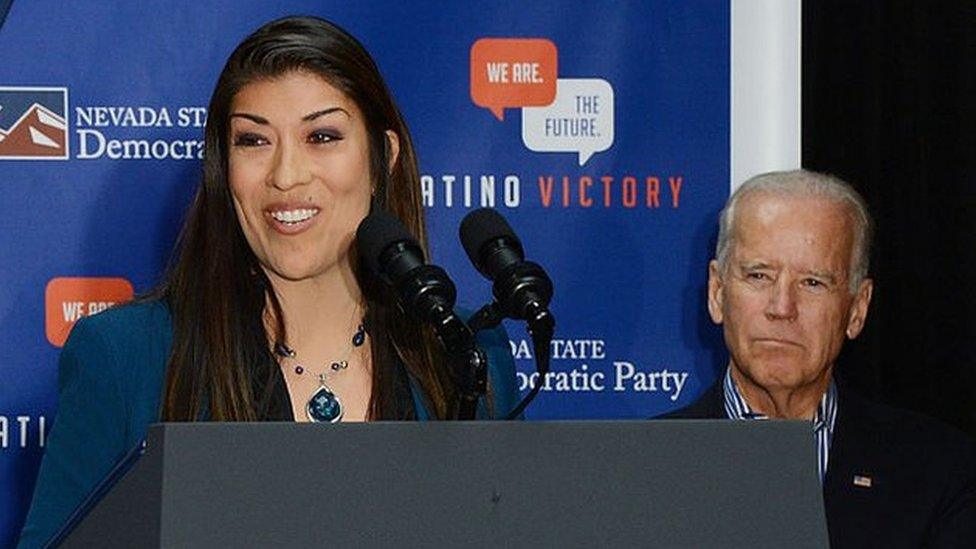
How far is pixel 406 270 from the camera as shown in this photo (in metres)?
1.79

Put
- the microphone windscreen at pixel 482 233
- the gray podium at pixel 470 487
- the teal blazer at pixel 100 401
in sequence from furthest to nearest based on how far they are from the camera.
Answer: the teal blazer at pixel 100 401 < the microphone windscreen at pixel 482 233 < the gray podium at pixel 470 487

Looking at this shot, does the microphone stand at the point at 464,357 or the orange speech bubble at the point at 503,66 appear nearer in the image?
the microphone stand at the point at 464,357

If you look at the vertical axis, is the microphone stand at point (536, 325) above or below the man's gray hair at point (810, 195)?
below

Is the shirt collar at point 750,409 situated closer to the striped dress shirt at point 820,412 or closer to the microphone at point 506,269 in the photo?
the striped dress shirt at point 820,412

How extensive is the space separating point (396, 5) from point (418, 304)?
2.04m

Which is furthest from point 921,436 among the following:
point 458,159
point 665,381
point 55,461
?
point 55,461

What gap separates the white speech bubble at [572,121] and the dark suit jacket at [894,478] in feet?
2.05

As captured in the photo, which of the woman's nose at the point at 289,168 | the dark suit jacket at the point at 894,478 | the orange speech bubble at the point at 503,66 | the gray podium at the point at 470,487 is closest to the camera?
the gray podium at the point at 470,487

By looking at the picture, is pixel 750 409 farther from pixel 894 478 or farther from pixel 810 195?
pixel 810 195

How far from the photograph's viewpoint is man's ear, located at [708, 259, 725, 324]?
345 cm

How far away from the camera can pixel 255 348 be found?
8.54ft

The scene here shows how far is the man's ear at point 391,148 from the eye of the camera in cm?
276

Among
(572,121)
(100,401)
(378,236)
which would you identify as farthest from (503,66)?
(378,236)

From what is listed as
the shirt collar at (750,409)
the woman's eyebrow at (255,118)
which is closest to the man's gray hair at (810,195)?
the shirt collar at (750,409)
